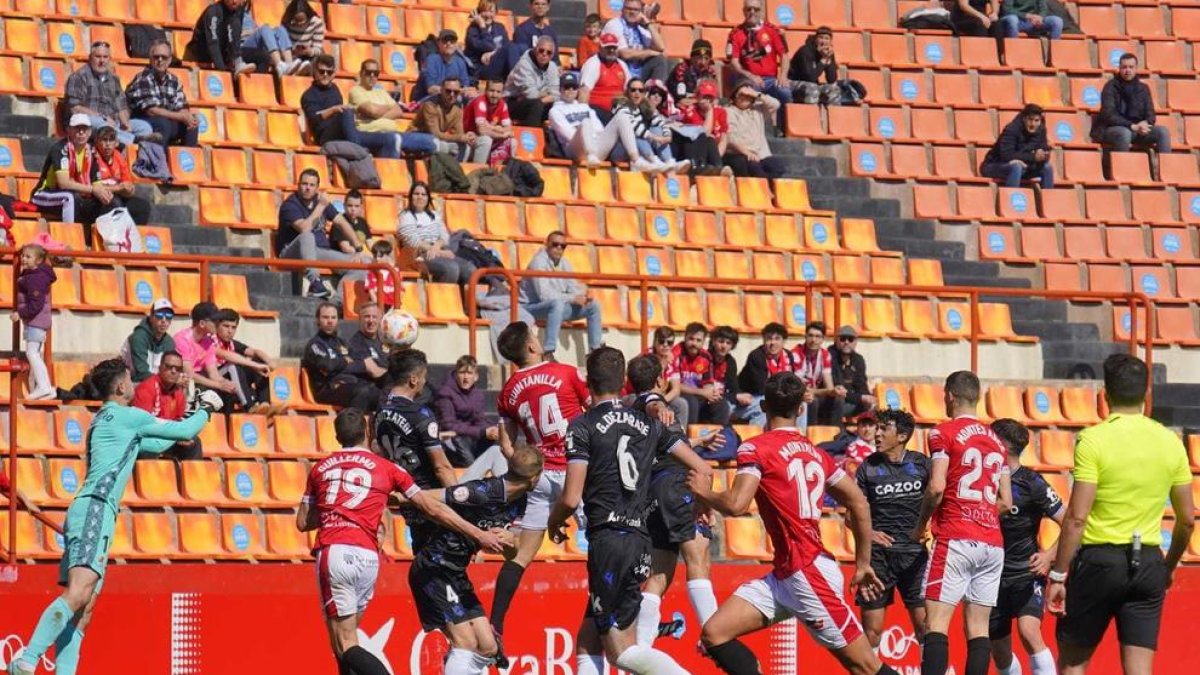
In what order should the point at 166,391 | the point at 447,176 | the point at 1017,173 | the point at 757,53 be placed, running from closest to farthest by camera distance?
the point at 166,391 < the point at 447,176 < the point at 1017,173 < the point at 757,53

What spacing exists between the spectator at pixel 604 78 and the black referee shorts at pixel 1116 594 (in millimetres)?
11161

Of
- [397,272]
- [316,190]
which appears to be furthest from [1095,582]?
[316,190]

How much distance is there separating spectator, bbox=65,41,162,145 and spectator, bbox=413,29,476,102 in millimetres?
3086

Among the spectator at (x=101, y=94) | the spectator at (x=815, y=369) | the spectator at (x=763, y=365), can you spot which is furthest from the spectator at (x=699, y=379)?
the spectator at (x=101, y=94)

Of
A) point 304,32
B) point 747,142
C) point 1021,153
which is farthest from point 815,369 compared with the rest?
point 304,32

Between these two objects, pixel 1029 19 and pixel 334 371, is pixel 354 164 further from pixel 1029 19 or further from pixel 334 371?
pixel 1029 19

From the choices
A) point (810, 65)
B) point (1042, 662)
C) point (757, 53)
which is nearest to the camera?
point (1042, 662)

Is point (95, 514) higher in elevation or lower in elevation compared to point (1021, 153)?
lower

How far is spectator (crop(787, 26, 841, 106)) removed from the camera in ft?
78.6

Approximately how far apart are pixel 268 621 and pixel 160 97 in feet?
20.5

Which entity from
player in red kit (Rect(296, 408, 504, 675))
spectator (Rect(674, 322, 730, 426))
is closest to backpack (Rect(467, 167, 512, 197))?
spectator (Rect(674, 322, 730, 426))

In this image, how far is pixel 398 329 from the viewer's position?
1756cm

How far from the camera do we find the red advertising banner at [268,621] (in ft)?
51.1

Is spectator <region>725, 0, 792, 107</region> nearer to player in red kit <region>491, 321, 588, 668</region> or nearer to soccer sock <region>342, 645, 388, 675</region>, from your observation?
player in red kit <region>491, 321, 588, 668</region>
